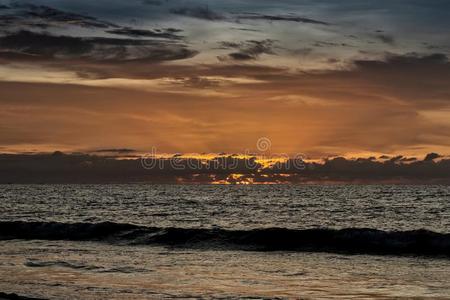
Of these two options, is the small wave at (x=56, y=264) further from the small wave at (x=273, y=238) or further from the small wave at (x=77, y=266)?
the small wave at (x=273, y=238)

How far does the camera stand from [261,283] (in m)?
21.9

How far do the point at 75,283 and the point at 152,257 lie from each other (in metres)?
9.88

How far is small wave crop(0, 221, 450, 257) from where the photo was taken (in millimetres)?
36438

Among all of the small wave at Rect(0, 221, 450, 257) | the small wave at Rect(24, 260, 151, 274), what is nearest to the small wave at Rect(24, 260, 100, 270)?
the small wave at Rect(24, 260, 151, 274)

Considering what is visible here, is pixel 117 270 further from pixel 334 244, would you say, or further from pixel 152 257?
pixel 334 244

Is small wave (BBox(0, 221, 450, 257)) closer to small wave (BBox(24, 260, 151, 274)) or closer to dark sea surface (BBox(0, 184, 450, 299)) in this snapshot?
dark sea surface (BBox(0, 184, 450, 299))

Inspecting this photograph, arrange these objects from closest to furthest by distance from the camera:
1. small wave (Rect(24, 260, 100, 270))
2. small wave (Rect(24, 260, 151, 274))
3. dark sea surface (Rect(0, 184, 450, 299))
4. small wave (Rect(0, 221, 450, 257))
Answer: dark sea surface (Rect(0, 184, 450, 299))
small wave (Rect(24, 260, 151, 274))
small wave (Rect(24, 260, 100, 270))
small wave (Rect(0, 221, 450, 257))

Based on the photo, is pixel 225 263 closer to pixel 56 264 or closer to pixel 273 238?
pixel 56 264

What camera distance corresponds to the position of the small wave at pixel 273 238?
3644 centimetres

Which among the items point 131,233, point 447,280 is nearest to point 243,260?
point 447,280

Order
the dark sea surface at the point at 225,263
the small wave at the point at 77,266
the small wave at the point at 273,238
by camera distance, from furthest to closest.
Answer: the small wave at the point at 273,238 < the small wave at the point at 77,266 < the dark sea surface at the point at 225,263

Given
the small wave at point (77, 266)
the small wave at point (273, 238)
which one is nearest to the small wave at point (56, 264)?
the small wave at point (77, 266)

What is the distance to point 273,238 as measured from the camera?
135 feet

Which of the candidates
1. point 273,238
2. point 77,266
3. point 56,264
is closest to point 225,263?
point 77,266
